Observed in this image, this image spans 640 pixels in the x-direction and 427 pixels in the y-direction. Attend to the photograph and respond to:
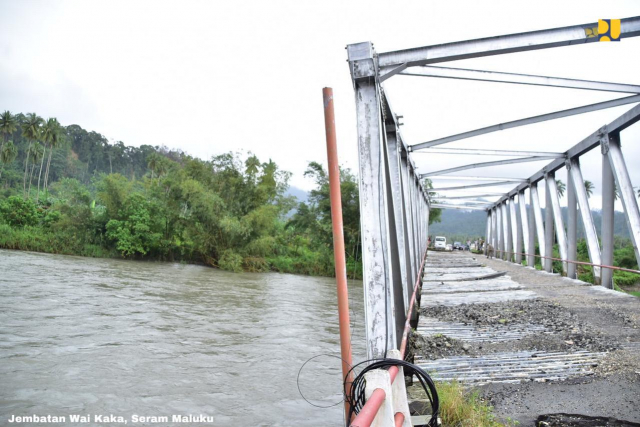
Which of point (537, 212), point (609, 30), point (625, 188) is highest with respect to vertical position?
point (609, 30)

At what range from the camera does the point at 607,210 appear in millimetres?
8898

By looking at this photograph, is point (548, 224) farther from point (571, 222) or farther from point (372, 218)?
point (372, 218)

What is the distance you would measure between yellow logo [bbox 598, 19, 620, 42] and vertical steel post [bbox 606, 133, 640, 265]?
4.56 metres

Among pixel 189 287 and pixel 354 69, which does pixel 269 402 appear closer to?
pixel 354 69

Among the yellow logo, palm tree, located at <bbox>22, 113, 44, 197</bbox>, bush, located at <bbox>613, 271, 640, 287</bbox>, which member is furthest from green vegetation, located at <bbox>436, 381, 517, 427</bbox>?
palm tree, located at <bbox>22, 113, 44, 197</bbox>

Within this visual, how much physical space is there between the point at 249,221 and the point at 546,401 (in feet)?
89.7

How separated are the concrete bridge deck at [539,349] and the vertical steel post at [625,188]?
1.13m

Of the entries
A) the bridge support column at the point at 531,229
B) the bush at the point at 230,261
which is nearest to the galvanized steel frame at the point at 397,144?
the bridge support column at the point at 531,229

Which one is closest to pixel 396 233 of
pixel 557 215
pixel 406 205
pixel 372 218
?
pixel 372 218

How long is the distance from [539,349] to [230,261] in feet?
85.4

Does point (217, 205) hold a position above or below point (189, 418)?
above

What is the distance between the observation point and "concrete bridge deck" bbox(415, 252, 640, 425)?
3.61 m

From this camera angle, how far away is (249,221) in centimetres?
3023

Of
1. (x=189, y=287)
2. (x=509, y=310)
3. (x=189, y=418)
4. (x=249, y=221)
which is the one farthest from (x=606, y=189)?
A: (x=249, y=221)
